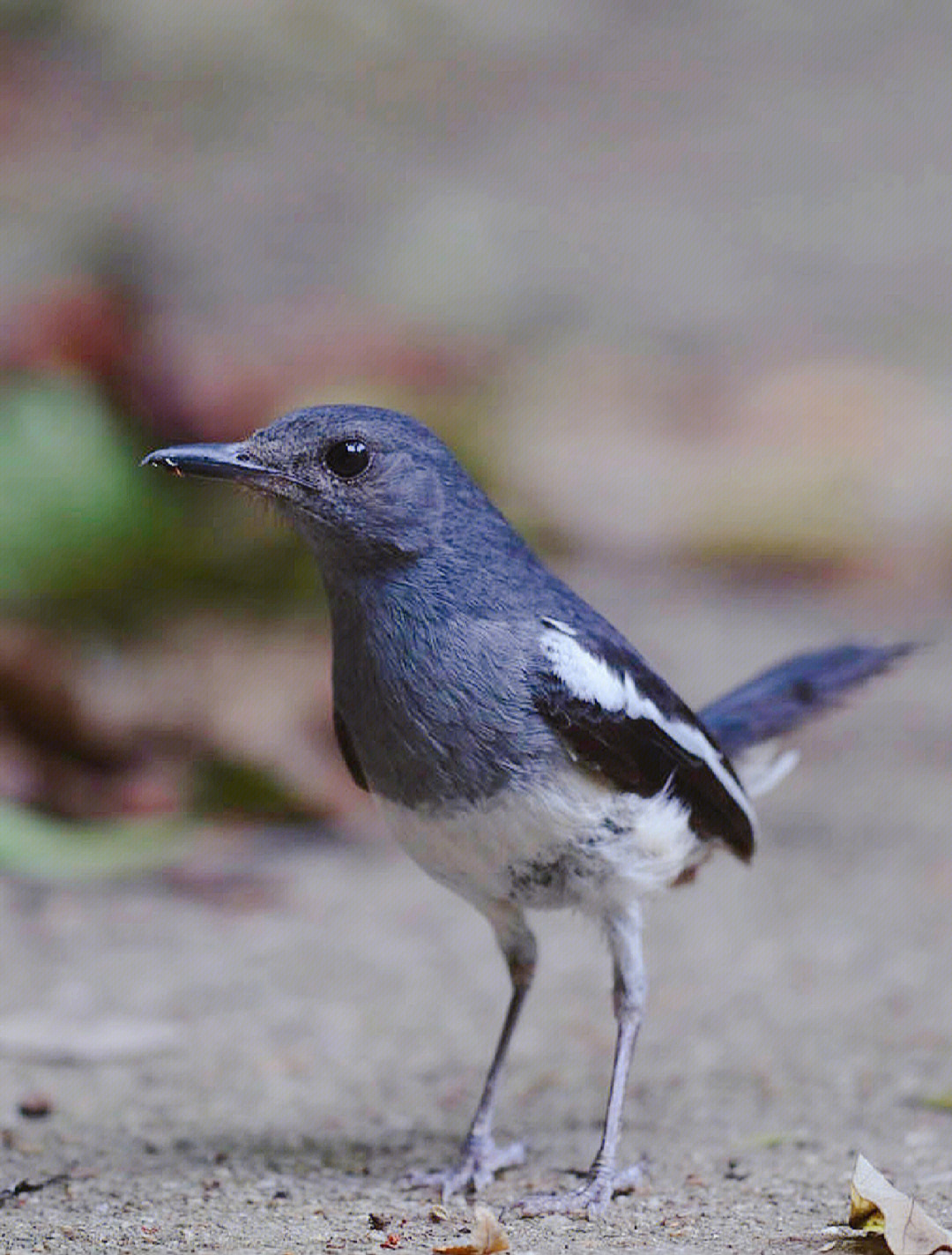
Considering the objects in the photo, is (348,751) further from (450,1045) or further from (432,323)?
(432,323)

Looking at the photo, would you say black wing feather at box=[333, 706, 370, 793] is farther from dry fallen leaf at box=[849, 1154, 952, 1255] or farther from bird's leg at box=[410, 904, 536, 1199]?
dry fallen leaf at box=[849, 1154, 952, 1255]

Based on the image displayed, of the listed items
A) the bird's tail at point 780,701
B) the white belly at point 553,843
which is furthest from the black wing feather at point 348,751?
the bird's tail at point 780,701

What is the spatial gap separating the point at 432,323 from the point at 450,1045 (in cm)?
736

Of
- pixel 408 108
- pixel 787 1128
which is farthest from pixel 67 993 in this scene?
pixel 408 108

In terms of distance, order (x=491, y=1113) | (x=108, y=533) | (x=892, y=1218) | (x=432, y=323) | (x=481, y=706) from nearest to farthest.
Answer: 1. (x=892, y=1218)
2. (x=481, y=706)
3. (x=491, y=1113)
4. (x=108, y=533)
5. (x=432, y=323)

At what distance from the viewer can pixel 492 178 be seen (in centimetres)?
1628

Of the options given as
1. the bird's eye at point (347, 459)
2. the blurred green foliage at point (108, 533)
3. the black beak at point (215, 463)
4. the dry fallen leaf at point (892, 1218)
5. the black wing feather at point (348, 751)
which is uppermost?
the blurred green foliage at point (108, 533)

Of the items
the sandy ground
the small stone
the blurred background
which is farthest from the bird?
the blurred background

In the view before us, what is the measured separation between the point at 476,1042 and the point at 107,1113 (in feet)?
3.76

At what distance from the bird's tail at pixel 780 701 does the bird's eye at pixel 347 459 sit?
4.11ft

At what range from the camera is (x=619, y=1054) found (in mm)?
4215

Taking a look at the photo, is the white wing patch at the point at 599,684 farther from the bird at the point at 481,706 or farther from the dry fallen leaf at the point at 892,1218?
the dry fallen leaf at the point at 892,1218

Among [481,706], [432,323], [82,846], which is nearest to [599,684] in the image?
[481,706]

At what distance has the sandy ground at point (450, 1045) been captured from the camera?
3.85 meters
